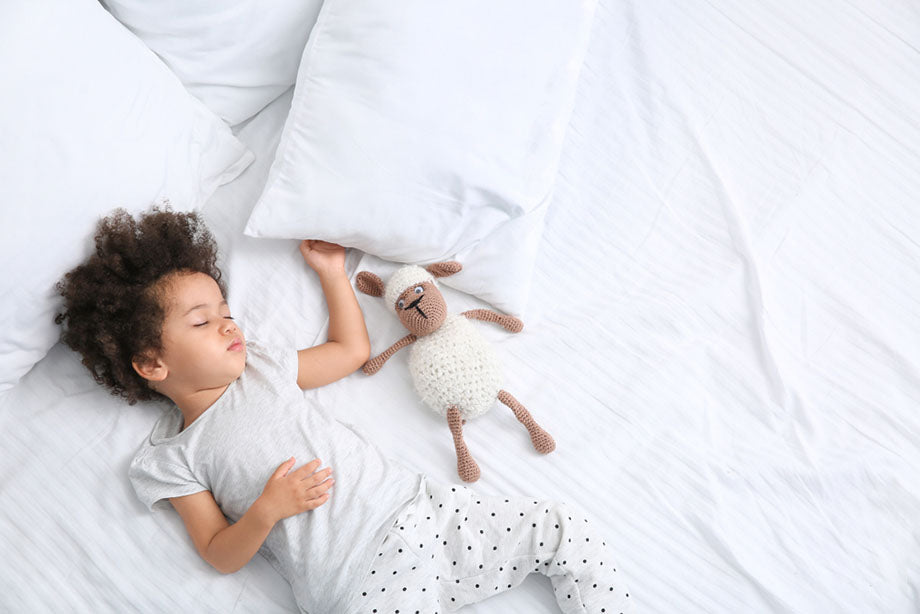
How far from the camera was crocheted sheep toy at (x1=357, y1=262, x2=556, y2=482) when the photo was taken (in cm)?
102

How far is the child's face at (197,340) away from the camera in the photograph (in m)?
1.00

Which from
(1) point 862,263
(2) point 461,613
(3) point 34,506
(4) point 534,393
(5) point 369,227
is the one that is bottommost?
(3) point 34,506

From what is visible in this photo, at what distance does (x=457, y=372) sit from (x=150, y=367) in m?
0.44

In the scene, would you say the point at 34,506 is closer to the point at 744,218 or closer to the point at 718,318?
the point at 718,318

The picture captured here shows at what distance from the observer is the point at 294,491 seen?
37.7 inches

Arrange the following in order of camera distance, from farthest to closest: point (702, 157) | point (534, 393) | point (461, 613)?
point (702, 157), point (534, 393), point (461, 613)

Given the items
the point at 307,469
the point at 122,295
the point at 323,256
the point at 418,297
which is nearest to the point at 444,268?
the point at 418,297

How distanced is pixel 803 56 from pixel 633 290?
0.54 m

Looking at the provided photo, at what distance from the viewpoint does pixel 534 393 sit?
1086 millimetres

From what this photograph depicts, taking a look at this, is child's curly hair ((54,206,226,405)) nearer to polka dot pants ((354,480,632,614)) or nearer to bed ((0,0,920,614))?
bed ((0,0,920,614))

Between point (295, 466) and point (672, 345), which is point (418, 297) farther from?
point (672, 345)

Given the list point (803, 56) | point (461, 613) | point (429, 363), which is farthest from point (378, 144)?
point (803, 56)

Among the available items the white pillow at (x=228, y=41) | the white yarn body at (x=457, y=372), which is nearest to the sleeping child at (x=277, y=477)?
the white yarn body at (x=457, y=372)

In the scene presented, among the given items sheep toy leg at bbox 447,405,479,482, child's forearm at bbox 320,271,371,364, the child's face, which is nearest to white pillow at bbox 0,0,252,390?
the child's face
